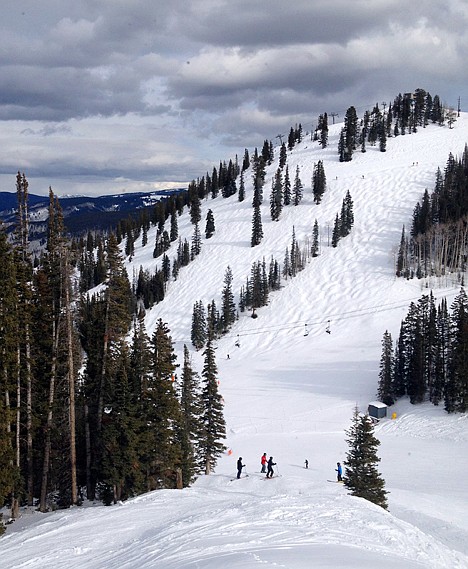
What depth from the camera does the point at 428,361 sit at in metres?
51.8

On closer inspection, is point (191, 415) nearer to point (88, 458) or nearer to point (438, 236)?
point (88, 458)

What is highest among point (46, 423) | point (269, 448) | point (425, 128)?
point (425, 128)

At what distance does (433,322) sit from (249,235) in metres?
65.6

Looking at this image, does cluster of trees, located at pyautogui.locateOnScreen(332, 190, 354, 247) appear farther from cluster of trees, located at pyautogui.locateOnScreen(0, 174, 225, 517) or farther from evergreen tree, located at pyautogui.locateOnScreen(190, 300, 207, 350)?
cluster of trees, located at pyautogui.locateOnScreen(0, 174, 225, 517)

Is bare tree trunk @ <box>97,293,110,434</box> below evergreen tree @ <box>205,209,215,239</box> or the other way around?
below

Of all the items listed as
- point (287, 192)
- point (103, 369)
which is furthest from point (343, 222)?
point (103, 369)

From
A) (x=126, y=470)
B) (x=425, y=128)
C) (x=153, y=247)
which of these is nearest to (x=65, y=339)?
(x=126, y=470)

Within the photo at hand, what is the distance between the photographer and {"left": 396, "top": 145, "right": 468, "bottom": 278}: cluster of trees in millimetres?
87250

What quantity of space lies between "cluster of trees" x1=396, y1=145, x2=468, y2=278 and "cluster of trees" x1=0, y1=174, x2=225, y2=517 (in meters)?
73.3

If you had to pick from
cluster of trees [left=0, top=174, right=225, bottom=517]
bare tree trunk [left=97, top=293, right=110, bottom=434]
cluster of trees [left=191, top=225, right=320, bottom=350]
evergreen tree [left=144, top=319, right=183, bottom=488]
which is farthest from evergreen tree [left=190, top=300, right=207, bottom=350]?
bare tree trunk [left=97, top=293, right=110, bottom=434]

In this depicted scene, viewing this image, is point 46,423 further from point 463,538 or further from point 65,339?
point 463,538

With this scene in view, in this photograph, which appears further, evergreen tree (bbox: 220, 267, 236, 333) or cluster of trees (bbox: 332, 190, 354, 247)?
cluster of trees (bbox: 332, 190, 354, 247)

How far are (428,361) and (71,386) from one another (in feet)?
138

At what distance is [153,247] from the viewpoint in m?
129
